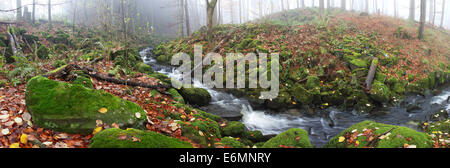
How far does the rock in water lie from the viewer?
2.97 m

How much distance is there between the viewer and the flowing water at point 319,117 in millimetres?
6668

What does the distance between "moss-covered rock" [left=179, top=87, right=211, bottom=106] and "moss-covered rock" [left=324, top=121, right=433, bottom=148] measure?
14.8 feet

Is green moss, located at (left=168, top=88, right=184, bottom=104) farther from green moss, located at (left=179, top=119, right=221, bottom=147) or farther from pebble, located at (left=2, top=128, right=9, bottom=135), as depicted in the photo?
pebble, located at (left=2, top=128, right=9, bottom=135)

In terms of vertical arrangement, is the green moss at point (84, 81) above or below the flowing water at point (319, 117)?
above

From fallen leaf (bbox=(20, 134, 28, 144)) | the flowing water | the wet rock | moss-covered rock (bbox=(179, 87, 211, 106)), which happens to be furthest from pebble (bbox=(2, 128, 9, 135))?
the wet rock

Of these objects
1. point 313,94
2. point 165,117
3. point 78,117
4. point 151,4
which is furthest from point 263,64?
point 151,4

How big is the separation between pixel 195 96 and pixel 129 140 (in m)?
4.76

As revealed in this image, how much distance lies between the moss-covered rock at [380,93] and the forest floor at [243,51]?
3.18 feet

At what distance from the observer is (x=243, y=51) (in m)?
11.5

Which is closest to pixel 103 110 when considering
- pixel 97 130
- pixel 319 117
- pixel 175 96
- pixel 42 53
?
pixel 97 130

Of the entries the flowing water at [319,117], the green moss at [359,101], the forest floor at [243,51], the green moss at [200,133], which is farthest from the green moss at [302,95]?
the green moss at [200,133]

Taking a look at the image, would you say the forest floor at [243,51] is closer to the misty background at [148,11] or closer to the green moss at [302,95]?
the green moss at [302,95]

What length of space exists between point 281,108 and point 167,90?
4314 millimetres
